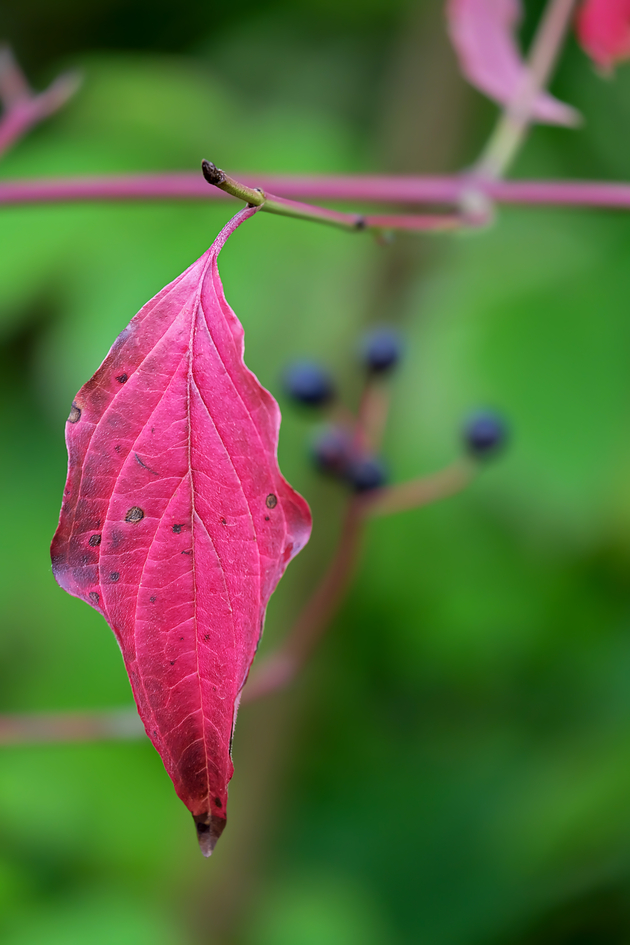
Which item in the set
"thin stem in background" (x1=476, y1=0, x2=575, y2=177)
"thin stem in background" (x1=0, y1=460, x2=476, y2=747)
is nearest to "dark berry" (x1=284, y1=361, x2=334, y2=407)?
"thin stem in background" (x1=0, y1=460, x2=476, y2=747)

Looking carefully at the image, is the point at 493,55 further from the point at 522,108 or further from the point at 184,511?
the point at 184,511

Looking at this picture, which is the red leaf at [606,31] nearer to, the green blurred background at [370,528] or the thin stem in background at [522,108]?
the thin stem in background at [522,108]

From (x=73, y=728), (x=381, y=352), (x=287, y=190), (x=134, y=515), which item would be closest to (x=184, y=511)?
(x=134, y=515)

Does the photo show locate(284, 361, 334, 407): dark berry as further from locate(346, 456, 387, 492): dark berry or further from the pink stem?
the pink stem

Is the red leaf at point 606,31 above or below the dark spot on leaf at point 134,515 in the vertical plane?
above

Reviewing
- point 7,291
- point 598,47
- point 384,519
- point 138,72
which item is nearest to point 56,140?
point 138,72

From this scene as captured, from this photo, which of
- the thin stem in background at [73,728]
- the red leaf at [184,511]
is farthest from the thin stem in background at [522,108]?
the thin stem in background at [73,728]

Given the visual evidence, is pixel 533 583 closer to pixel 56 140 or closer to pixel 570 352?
pixel 570 352
